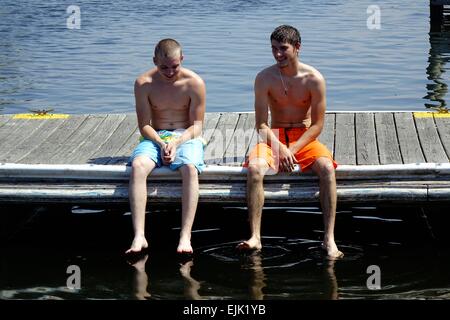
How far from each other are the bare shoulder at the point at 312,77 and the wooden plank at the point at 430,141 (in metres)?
1.20

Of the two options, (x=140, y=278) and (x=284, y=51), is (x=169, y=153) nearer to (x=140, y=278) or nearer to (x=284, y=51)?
(x=140, y=278)

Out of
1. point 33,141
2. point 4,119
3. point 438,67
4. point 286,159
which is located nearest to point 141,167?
A: point 286,159

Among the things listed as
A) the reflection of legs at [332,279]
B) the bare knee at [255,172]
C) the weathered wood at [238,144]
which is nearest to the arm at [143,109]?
the weathered wood at [238,144]

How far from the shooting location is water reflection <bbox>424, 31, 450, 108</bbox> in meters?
16.0

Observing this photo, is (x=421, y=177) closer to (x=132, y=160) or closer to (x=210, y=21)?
(x=132, y=160)

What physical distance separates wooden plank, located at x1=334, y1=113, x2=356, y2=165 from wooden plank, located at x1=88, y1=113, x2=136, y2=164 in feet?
6.63

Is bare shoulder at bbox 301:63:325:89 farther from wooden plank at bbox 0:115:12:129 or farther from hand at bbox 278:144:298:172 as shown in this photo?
wooden plank at bbox 0:115:12:129

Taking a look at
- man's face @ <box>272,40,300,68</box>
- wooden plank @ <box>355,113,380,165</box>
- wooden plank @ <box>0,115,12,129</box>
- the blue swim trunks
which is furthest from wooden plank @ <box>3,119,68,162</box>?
wooden plank @ <box>355,113,380,165</box>

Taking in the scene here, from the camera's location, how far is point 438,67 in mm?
18422

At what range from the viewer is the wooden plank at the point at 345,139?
845 cm

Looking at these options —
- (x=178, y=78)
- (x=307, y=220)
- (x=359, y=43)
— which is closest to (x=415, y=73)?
(x=359, y=43)

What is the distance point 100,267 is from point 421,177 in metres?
2.74

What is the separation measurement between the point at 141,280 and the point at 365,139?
2689mm

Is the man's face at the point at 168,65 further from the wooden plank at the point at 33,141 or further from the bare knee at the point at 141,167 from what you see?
the wooden plank at the point at 33,141
